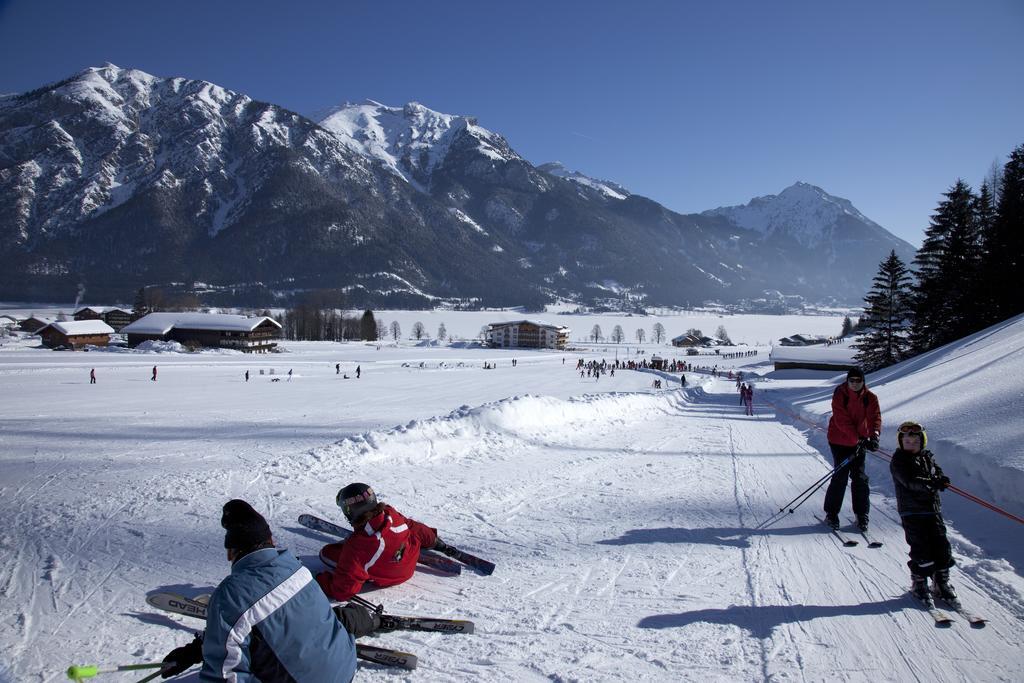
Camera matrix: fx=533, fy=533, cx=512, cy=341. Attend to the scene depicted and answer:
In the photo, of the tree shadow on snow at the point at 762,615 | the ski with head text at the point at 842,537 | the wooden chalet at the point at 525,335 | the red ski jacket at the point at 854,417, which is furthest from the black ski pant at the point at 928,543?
the wooden chalet at the point at 525,335

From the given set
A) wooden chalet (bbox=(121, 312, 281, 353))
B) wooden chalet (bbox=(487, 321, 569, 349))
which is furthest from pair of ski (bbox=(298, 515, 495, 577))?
wooden chalet (bbox=(487, 321, 569, 349))

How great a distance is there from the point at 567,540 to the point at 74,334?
8228 centimetres

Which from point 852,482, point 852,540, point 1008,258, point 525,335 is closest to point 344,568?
point 852,540

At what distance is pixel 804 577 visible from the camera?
199 inches

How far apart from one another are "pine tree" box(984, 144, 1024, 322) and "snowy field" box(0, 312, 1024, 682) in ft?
60.8

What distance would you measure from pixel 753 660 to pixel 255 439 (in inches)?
483

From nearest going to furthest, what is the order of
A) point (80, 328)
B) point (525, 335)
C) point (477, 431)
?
point (477, 431), point (80, 328), point (525, 335)

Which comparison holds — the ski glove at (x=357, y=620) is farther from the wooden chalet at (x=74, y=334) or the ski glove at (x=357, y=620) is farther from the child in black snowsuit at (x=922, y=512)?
the wooden chalet at (x=74, y=334)

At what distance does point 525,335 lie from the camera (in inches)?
4461

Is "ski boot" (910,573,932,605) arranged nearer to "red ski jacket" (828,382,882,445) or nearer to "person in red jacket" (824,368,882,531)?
"person in red jacket" (824,368,882,531)

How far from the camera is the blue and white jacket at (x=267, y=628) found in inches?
90.4

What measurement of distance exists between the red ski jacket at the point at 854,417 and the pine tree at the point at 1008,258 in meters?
31.0

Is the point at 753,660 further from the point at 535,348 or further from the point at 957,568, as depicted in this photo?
the point at 535,348

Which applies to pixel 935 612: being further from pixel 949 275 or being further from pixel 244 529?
pixel 949 275
